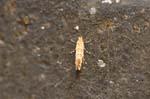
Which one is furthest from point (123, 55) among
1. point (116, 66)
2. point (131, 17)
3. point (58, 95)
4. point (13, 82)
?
point (13, 82)

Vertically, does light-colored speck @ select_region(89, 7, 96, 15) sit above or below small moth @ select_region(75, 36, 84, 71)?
above

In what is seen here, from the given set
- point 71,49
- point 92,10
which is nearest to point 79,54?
point 71,49

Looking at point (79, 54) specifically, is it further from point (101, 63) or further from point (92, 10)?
point (92, 10)

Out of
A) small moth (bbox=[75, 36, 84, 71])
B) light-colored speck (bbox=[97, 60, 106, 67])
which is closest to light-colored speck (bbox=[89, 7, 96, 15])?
small moth (bbox=[75, 36, 84, 71])

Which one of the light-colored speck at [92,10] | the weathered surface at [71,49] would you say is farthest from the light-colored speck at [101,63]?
the light-colored speck at [92,10]

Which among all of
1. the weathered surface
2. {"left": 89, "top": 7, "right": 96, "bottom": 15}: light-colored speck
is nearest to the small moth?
the weathered surface

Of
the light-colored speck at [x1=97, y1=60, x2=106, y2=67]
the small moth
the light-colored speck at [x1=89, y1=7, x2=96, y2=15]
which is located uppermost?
the light-colored speck at [x1=89, y1=7, x2=96, y2=15]

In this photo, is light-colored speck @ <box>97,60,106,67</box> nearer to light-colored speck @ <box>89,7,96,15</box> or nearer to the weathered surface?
the weathered surface

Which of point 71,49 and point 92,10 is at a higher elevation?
point 92,10
